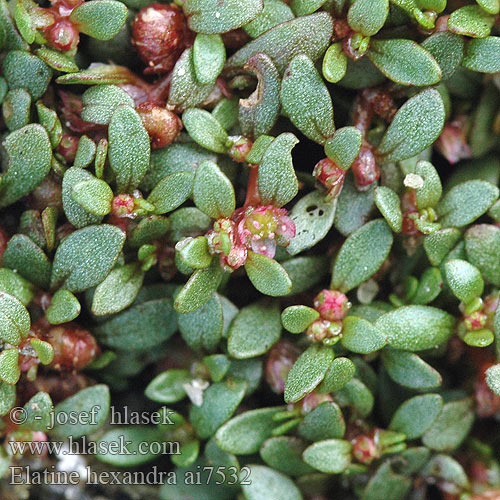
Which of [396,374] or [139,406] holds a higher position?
[396,374]

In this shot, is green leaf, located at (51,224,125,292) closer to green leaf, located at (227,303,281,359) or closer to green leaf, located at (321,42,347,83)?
green leaf, located at (227,303,281,359)

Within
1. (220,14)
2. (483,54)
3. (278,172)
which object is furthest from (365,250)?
(220,14)

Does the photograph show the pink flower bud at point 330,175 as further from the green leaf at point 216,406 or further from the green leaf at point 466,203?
the green leaf at point 216,406

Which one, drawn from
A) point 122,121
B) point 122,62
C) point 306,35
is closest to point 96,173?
point 122,121

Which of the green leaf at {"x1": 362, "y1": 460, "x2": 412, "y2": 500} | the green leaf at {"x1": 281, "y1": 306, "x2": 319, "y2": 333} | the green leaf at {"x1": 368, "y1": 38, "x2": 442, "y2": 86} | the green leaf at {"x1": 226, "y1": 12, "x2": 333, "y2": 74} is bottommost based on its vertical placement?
the green leaf at {"x1": 362, "y1": 460, "x2": 412, "y2": 500}

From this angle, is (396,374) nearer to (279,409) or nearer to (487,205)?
(279,409)

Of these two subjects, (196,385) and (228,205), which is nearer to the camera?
(228,205)

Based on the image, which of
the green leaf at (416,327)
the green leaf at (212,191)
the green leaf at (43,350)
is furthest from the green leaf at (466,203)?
the green leaf at (43,350)

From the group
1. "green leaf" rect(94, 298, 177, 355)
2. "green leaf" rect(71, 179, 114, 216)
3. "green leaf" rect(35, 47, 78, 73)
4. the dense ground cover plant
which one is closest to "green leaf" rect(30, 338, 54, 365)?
the dense ground cover plant
